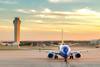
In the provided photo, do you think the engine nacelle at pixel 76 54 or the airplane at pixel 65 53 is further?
the engine nacelle at pixel 76 54

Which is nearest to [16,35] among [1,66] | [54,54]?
[54,54]

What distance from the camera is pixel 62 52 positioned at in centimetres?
5338

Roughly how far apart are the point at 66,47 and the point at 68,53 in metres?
1.31

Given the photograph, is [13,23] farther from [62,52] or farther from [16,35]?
[62,52]

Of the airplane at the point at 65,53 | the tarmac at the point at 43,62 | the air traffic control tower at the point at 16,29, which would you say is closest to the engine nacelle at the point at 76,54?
Result: the airplane at the point at 65,53

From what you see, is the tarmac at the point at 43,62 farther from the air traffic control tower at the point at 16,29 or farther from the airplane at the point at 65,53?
the air traffic control tower at the point at 16,29

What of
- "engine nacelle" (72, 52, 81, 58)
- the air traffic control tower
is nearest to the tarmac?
"engine nacelle" (72, 52, 81, 58)

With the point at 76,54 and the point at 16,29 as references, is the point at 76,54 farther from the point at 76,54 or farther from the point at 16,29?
the point at 16,29

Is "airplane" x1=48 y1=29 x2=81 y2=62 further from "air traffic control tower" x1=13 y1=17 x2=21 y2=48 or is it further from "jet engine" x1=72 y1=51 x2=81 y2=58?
"air traffic control tower" x1=13 y1=17 x2=21 y2=48

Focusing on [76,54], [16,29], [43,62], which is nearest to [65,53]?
[76,54]

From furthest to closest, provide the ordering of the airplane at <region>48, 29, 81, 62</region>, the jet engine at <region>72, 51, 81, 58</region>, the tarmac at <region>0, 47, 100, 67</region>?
the jet engine at <region>72, 51, 81, 58</region>, the airplane at <region>48, 29, 81, 62</region>, the tarmac at <region>0, 47, 100, 67</region>

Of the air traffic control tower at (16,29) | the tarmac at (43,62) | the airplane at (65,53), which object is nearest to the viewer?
the tarmac at (43,62)

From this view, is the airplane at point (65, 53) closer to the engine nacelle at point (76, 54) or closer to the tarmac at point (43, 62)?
the engine nacelle at point (76, 54)

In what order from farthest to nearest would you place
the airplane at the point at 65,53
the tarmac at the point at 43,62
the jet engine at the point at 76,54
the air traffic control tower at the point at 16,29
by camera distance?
the air traffic control tower at the point at 16,29 < the jet engine at the point at 76,54 < the airplane at the point at 65,53 < the tarmac at the point at 43,62
